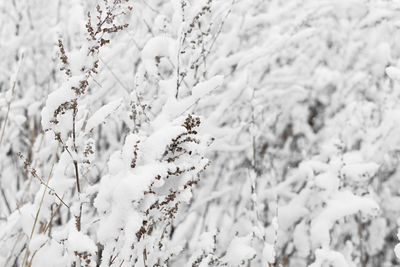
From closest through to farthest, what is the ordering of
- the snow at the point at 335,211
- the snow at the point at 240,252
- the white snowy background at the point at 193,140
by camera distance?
the white snowy background at the point at 193,140
the snow at the point at 240,252
the snow at the point at 335,211

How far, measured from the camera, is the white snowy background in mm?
1057

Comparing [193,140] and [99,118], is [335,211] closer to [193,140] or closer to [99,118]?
[193,140]

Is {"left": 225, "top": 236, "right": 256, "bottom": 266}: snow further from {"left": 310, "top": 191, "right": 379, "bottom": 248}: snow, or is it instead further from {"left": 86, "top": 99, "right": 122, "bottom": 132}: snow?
{"left": 86, "top": 99, "right": 122, "bottom": 132}: snow

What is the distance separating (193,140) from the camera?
1.09 m

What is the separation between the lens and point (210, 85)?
4.08ft

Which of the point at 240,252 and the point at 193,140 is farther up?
the point at 193,140

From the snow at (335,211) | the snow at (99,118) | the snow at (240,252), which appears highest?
the snow at (99,118)

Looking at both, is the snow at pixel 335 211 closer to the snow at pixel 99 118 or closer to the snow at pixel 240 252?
the snow at pixel 240 252

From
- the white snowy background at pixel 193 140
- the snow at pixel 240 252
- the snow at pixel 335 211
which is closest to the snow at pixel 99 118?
the white snowy background at pixel 193 140

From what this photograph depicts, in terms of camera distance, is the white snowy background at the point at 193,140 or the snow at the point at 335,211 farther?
the snow at the point at 335,211

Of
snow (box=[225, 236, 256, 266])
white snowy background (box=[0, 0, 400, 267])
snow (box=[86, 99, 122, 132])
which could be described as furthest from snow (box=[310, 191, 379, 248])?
snow (box=[86, 99, 122, 132])

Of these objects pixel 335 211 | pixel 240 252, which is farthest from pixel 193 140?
pixel 335 211

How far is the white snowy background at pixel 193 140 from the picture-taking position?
1.06 m

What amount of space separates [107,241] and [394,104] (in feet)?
8.00
